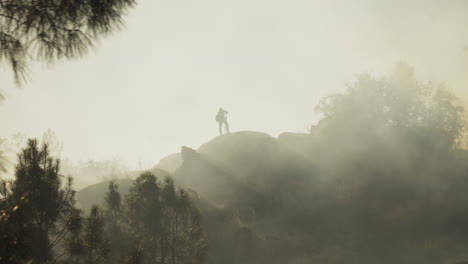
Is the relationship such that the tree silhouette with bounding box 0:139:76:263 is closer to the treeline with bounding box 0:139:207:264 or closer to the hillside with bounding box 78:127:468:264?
the treeline with bounding box 0:139:207:264

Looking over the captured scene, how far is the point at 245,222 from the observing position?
89.8ft

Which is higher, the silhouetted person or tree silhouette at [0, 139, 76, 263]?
the silhouetted person

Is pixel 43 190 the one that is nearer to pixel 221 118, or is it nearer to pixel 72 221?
pixel 72 221

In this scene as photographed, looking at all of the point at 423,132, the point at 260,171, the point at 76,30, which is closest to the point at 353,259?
the point at 260,171

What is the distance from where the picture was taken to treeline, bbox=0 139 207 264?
106 inches

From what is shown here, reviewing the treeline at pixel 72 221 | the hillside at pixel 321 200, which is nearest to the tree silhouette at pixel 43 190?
the treeline at pixel 72 221

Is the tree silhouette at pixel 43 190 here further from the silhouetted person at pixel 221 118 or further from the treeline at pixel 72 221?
the silhouetted person at pixel 221 118

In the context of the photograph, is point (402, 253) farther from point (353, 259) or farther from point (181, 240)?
point (181, 240)

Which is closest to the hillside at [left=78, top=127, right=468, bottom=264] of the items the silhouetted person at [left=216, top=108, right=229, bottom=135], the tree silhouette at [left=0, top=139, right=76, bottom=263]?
the silhouetted person at [left=216, top=108, right=229, bottom=135]

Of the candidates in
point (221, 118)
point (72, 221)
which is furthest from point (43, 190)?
point (221, 118)

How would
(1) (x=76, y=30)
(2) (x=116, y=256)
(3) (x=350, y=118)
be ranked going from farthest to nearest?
1. (3) (x=350, y=118)
2. (2) (x=116, y=256)
3. (1) (x=76, y=30)

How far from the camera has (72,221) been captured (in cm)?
814

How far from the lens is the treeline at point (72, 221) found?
270 cm

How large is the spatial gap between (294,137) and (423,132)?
18.0 metres
